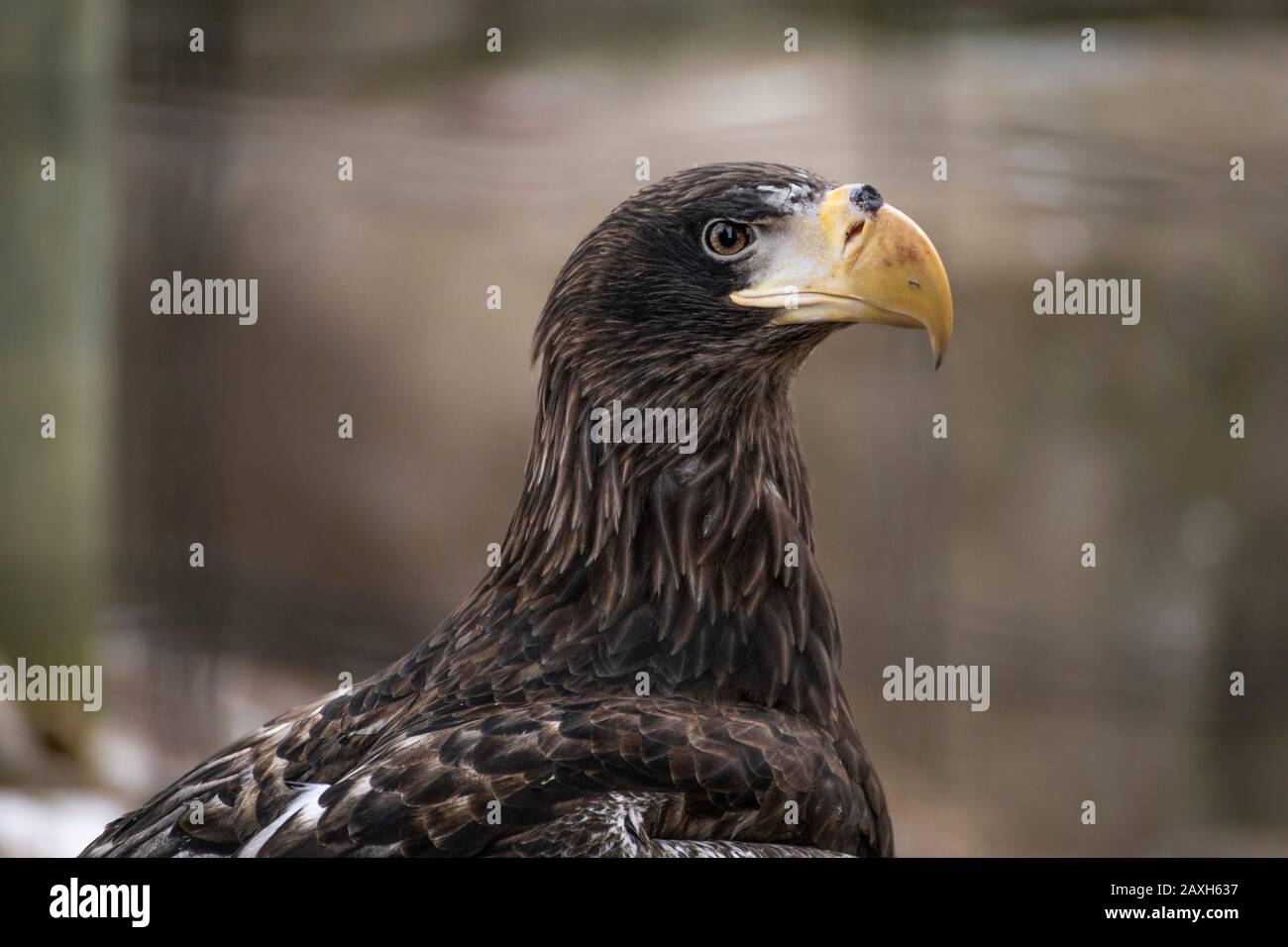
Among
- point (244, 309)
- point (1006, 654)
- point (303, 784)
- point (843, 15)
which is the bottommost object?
point (1006, 654)

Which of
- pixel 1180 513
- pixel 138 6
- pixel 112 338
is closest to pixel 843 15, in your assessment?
pixel 1180 513

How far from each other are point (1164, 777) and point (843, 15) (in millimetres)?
2881

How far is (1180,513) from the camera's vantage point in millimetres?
4836

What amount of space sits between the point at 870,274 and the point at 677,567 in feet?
1.76

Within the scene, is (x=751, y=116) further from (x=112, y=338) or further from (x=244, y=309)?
(x=112, y=338)

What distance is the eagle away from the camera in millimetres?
1968

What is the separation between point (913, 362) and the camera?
4809 mm
